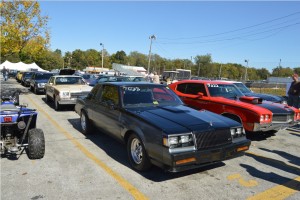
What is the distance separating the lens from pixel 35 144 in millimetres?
5312

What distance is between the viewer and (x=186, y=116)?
4.95m

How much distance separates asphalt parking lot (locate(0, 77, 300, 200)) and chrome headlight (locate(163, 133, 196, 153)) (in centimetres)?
63

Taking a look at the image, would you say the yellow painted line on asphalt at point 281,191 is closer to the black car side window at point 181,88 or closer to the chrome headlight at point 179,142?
the chrome headlight at point 179,142

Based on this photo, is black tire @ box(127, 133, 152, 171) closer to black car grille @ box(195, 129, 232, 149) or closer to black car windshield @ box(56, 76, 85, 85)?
black car grille @ box(195, 129, 232, 149)

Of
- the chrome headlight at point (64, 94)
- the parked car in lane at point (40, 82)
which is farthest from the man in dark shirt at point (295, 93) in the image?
the parked car in lane at point (40, 82)

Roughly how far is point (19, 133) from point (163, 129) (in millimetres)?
3068

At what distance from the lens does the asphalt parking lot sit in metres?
4.09

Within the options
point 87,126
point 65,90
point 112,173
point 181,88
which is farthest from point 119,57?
point 112,173

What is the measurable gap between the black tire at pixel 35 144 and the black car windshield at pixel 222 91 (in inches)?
191

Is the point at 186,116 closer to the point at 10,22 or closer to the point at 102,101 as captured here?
the point at 102,101

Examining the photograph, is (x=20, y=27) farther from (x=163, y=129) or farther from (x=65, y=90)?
(x=163, y=129)

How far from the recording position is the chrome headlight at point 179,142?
13.7ft

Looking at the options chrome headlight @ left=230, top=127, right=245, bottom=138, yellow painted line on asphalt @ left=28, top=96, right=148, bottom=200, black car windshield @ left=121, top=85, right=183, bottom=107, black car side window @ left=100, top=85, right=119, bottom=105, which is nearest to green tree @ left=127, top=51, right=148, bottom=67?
yellow painted line on asphalt @ left=28, top=96, right=148, bottom=200

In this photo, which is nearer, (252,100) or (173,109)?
(173,109)
